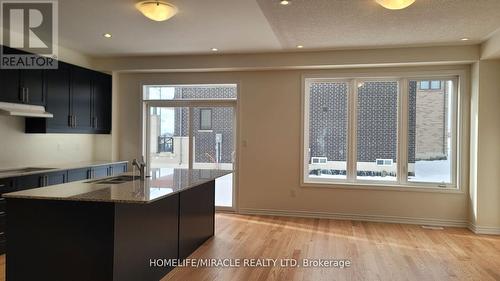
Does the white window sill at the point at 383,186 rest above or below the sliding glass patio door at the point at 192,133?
below

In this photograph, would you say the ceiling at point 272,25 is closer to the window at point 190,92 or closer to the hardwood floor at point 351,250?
the window at point 190,92

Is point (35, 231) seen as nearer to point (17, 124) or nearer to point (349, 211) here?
point (17, 124)

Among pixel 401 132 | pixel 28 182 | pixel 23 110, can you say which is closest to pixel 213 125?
pixel 23 110

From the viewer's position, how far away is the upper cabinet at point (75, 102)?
4.89m

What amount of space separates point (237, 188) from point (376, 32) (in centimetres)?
Answer: 328

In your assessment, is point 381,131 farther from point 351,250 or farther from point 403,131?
point 351,250

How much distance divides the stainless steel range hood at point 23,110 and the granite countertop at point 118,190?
5.37 feet

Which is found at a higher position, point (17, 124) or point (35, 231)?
point (17, 124)

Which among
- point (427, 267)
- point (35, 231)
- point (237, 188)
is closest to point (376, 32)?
point (427, 267)

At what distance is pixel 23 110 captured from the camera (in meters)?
4.29

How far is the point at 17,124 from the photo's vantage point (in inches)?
188

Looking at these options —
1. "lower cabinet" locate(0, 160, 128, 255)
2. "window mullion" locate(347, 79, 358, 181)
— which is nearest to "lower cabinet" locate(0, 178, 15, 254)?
"lower cabinet" locate(0, 160, 128, 255)

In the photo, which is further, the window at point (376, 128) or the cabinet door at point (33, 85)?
the window at point (376, 128)

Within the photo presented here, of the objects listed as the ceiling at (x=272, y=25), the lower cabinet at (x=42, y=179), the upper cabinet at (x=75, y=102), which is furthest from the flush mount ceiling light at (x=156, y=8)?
the lower cabinet at (x=42, y=179)
